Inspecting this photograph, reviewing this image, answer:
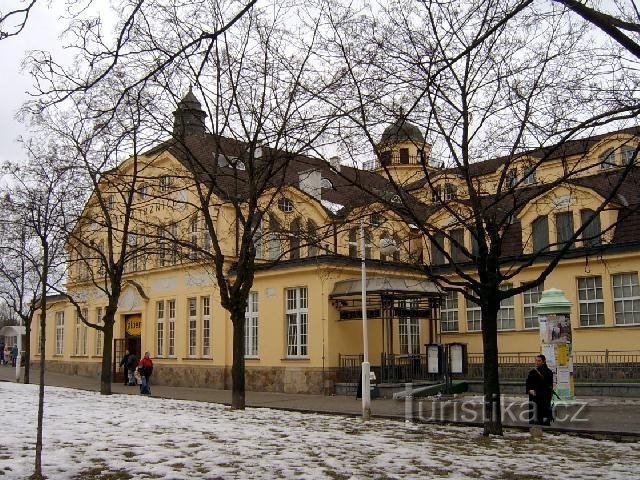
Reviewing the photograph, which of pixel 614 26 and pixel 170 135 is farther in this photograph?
pixel 170 135

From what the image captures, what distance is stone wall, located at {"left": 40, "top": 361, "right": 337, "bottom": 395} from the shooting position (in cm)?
2641

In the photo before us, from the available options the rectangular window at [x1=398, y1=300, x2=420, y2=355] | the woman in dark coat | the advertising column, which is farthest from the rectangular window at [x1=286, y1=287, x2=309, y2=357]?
the woman in dark coat

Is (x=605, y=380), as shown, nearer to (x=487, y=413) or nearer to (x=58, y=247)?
(x=487, y=413)

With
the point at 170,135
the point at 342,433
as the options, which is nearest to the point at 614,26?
the point at 342,433

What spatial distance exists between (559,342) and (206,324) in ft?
60.0

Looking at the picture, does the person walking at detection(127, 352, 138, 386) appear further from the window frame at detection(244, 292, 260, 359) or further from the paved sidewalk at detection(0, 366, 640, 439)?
the paved sidewalk at detection(0, 366, 640, 439)

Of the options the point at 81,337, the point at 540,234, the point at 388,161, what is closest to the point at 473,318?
the point at 540,234

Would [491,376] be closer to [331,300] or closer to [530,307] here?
[331,300]

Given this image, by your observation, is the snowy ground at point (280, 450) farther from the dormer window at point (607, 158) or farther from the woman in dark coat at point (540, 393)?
the dormer window at point (607, 158)

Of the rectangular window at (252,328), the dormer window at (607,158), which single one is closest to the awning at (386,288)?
the rectangular window at (252,328)

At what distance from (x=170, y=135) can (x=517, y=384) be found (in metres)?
14.9

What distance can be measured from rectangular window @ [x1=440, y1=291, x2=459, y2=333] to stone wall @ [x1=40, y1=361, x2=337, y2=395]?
8.42 m

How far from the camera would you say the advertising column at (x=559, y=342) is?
59.1 feet

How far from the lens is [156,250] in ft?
80.2
